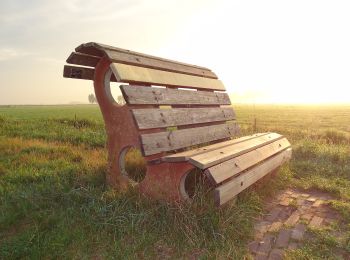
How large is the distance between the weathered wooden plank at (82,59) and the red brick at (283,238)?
9.52 feet

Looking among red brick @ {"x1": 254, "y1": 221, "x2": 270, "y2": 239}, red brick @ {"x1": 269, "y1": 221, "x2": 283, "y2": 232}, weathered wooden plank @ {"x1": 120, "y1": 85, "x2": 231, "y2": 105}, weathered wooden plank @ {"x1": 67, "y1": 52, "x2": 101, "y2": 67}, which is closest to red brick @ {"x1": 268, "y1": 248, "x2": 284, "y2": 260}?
red brick @ {"x1": 254, "y1": 221, "x2": 270, "y2": 239}

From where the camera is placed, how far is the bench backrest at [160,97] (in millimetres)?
3457

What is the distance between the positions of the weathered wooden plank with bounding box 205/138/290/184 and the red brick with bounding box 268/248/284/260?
76 centimetres

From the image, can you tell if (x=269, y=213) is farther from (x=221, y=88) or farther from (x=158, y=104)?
(x=221, y=88)

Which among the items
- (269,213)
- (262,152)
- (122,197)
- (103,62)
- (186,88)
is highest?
(103,62)

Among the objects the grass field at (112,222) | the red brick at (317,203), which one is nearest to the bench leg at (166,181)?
the grass field at (112,222)

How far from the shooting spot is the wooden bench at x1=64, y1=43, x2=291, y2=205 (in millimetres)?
3267

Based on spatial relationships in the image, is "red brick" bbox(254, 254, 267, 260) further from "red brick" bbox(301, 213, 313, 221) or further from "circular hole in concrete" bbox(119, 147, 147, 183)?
"circular hole in concrete" bbox(119, 147, 147, 183)

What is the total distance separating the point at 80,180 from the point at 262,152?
8.05 ft

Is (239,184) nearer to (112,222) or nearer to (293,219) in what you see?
(293,219)

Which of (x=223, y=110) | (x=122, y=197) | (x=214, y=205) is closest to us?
(x=214, y=205)

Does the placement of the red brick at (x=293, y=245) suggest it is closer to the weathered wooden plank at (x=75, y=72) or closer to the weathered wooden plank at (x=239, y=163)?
the weathered wooden plank at (x=239, y=163)

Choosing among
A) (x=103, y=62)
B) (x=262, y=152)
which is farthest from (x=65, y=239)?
(x=262, y=152)

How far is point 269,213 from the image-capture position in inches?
148
